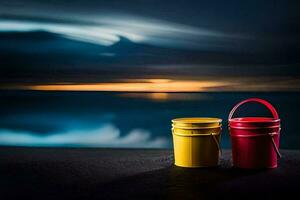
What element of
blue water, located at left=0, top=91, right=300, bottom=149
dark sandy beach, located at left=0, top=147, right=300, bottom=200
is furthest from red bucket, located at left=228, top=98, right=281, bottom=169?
blue water, located at left=0, top=91, right=300, bottom=149

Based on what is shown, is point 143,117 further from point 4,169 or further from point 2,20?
point 2,20

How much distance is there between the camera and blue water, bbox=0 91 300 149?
312 cm

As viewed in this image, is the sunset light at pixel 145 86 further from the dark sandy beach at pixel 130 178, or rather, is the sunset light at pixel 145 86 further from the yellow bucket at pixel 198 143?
the yellow bucket at pixel 198 143

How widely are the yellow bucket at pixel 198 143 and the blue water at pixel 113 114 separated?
673 millimetres

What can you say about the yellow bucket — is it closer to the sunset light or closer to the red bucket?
the red bucket

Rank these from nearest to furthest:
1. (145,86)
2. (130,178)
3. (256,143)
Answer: (130,178), (256,143), (145,86)

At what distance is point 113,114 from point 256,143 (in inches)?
48.5

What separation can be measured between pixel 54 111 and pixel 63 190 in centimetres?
141

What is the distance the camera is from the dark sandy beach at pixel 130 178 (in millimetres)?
1863

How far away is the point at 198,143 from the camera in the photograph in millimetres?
2447

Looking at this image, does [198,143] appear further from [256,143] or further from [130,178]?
[130,178]

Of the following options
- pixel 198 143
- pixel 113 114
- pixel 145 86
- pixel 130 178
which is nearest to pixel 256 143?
pixel 198 143

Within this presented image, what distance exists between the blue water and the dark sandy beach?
11.8 inches

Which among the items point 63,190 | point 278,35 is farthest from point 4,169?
point 278,35
